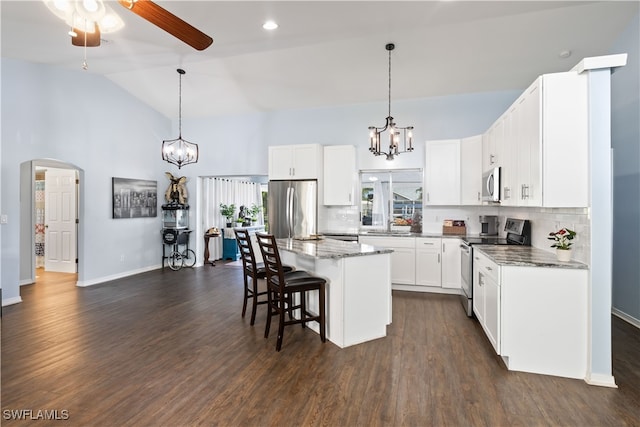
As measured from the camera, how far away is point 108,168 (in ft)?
20.3

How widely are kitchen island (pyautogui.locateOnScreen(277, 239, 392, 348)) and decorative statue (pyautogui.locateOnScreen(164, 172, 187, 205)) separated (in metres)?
4.58

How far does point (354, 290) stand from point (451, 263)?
2.42 metres

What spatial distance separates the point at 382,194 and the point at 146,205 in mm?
4696

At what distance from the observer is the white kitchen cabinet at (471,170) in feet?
17.1

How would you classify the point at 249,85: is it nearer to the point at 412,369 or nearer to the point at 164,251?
the point at 164,251

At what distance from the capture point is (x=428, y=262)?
5262mm

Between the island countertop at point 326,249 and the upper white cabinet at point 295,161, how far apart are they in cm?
214

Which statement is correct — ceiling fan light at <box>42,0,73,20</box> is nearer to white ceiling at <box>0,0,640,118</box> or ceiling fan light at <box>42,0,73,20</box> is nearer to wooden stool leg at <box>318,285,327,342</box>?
white ceiling at <box>0,0,640,118</box>

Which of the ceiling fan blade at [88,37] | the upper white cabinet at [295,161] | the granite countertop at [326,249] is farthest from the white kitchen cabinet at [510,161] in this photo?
the ceiling fan blade at [88,37]

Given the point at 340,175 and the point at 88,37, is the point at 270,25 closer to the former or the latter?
the point at 88,37

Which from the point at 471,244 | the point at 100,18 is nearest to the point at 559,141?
the point at 471,244

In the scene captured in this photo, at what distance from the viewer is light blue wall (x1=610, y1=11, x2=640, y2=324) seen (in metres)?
3.90

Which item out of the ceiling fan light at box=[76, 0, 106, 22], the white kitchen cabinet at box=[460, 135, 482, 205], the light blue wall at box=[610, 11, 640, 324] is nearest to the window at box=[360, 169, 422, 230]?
the white kitchen cabinet at box=[460, 135, 482, 205]

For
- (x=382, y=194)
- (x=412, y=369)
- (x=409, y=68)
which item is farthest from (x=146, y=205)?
(x=412, y=369)
